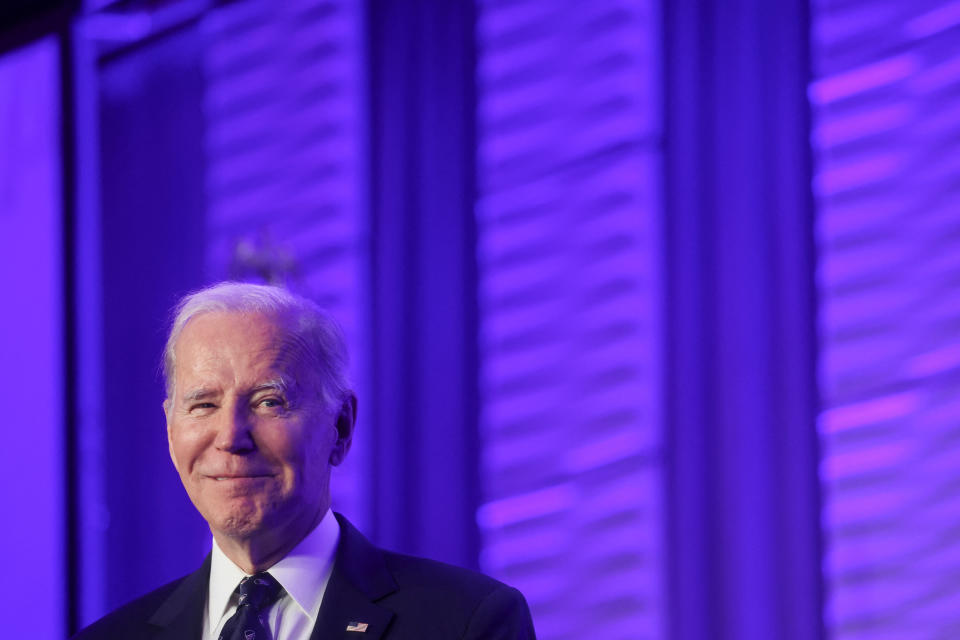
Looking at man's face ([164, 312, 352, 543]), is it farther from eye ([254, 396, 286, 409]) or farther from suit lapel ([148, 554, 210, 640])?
suit lapel ([148, 554, 210, 640])

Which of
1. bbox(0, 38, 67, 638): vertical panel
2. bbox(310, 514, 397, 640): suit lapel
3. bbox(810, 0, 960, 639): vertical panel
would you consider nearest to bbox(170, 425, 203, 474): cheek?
bbox(310, 514, 397, 640): suit lapel

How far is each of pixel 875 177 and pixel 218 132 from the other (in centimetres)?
253

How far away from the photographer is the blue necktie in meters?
1.50

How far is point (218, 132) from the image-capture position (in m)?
4.49

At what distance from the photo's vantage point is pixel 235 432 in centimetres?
148

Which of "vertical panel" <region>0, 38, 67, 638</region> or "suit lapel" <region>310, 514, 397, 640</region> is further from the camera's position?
"vertical panel" <region>0, 38, 67, 638</region>

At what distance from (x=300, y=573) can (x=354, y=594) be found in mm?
79

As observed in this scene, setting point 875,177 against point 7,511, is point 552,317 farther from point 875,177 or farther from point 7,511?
point 7,511

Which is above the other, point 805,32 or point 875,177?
point 805,32

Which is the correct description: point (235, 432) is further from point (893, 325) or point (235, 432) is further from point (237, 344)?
point (893, 325)

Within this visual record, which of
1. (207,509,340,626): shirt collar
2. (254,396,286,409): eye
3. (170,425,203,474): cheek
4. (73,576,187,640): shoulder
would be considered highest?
(254,396,286,409): eye

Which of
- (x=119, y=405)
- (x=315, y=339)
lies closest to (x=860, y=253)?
(x=315, y=339)

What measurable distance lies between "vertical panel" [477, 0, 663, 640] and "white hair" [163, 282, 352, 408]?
6.05 feet

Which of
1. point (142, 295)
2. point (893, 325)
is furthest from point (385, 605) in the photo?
point (142, 295)
